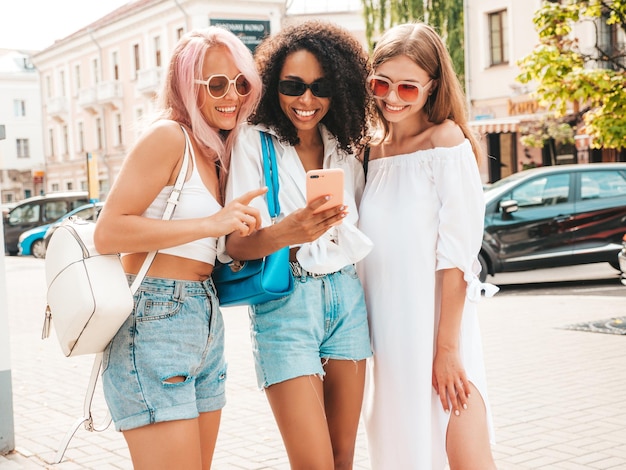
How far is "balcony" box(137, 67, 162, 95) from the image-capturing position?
4325 centimetres

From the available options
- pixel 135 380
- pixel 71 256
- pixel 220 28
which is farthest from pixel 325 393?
pixel 220 28

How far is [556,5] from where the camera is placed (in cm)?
932

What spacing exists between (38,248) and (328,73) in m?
22.3

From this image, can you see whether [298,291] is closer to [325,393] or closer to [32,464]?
[325,393]

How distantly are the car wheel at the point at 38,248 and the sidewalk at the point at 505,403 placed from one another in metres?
14.6

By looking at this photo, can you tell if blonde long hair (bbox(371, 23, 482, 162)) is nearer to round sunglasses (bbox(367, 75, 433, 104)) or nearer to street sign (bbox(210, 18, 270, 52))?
round sunglasses (bbox(367, 75, 433, 104))

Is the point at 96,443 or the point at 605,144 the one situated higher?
the point at 605,144

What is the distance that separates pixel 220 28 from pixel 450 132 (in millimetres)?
922

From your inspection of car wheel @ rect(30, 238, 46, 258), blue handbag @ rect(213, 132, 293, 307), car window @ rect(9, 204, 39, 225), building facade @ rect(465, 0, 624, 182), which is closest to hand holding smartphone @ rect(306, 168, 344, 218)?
blue handbag @ rect(213, 132, 293, 307)

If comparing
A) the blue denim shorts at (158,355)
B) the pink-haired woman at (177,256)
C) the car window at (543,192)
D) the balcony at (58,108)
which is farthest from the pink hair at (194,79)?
the balcony at (58,108)

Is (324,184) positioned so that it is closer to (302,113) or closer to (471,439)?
(302,113)

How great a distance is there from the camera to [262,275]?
113 inches

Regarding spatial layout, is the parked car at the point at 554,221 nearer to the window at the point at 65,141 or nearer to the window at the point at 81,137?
the window at the point at 81,137

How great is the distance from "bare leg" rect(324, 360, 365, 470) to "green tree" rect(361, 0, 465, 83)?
25.4 m
